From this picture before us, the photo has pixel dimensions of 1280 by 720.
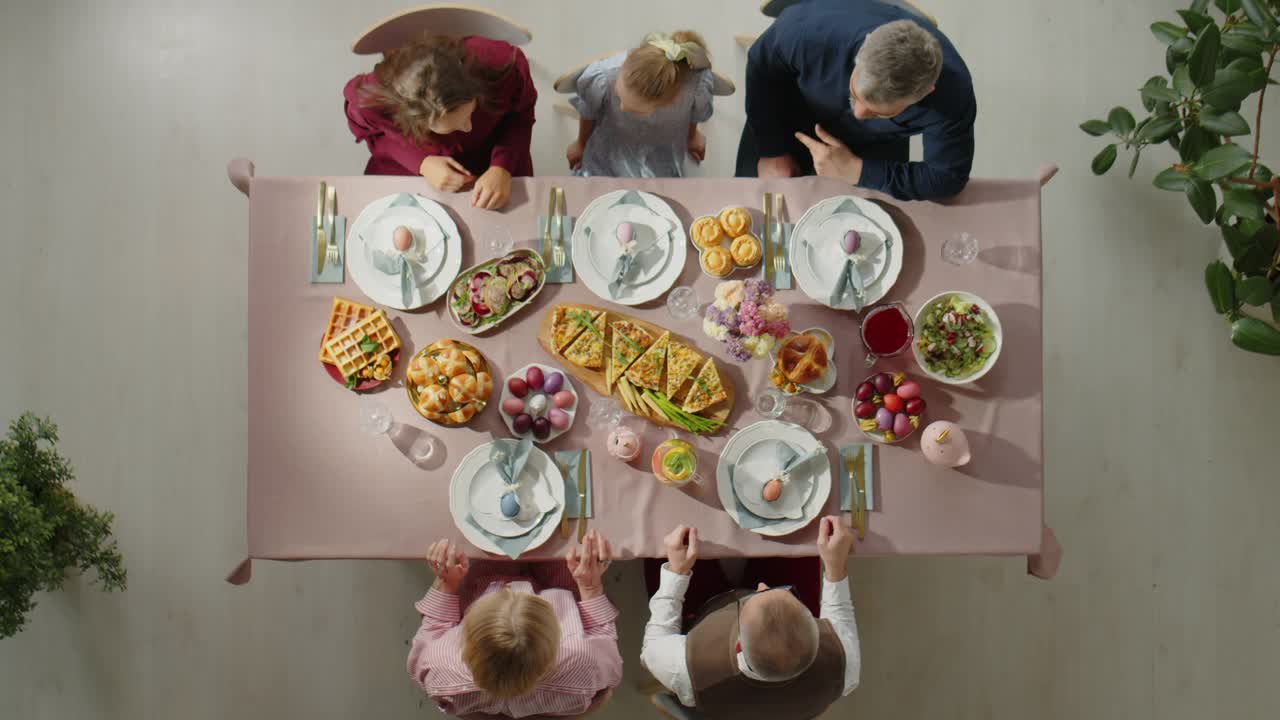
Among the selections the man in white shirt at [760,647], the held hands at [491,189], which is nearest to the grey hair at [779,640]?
the man in white shirt at [760,647]

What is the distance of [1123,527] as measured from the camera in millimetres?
3010

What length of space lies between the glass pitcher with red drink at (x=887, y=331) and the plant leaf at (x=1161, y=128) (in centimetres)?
118

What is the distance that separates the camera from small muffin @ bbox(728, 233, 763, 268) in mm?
2102

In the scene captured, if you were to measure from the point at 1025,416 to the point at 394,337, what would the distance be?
164 cm

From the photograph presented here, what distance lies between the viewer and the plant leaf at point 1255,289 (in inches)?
102

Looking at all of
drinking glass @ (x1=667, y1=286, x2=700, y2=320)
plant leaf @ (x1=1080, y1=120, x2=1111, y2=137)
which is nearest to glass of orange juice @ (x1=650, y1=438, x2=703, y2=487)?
drinking glass @ (x1=667, y1=286, x2=700, y2=320)

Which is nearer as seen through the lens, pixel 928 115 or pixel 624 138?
pixel 928 115

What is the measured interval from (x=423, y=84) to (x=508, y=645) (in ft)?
4.34

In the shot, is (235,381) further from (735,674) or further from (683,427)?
(735,674)

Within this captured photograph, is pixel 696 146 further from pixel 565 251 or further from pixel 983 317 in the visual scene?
pixel 983 317

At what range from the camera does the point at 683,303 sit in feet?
6.99

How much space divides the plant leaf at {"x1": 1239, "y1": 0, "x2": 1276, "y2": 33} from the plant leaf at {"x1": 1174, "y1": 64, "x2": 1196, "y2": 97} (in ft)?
0.65

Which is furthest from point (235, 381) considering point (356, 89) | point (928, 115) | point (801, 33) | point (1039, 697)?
A: point (1039, 697)

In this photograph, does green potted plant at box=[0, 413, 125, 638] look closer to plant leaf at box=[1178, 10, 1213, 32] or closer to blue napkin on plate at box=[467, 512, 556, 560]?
blue napkin on plate at box=[467, 512, 556, 560]
